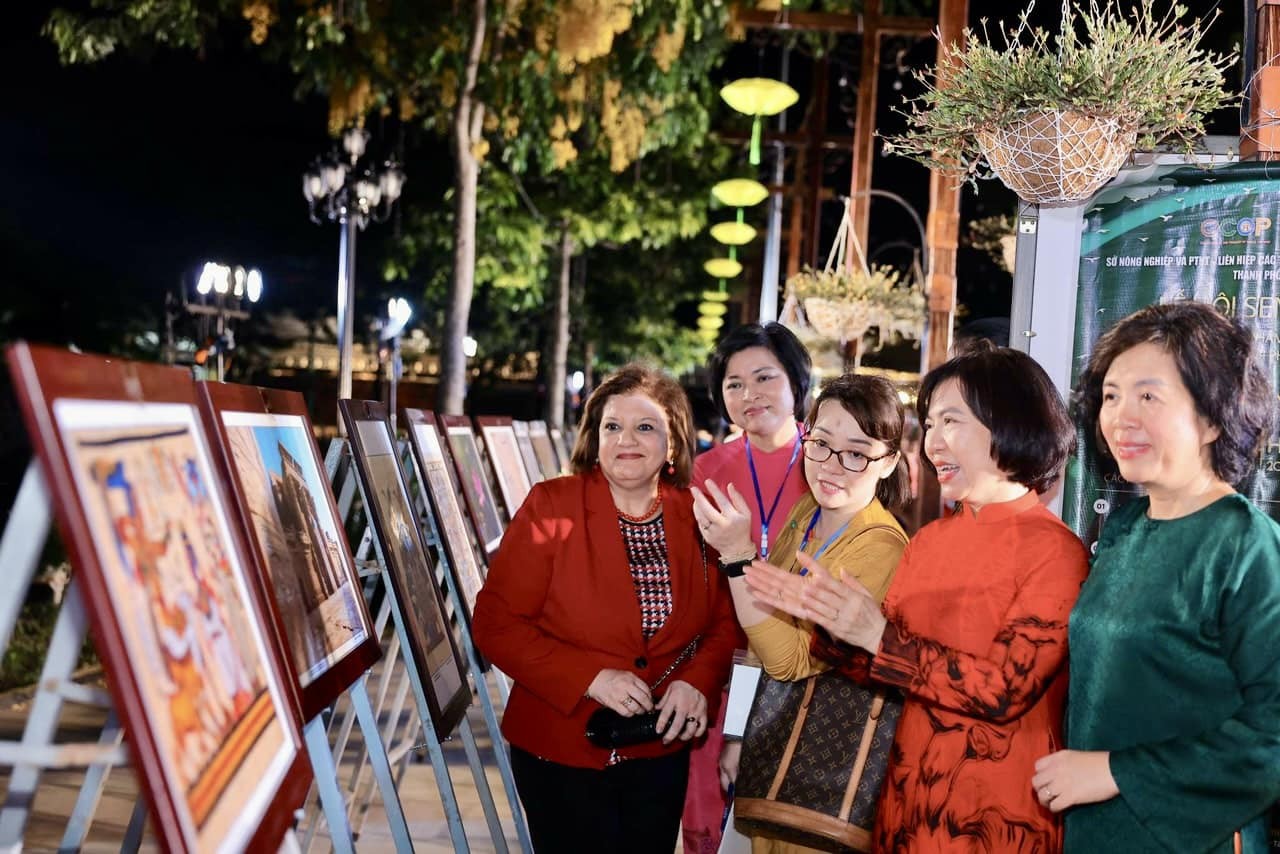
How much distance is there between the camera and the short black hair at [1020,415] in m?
2.52

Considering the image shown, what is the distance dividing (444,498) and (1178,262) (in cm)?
248

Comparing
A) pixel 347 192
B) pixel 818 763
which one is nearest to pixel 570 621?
pixel 818 763

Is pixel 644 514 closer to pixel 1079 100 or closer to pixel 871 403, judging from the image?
pixel 871 403

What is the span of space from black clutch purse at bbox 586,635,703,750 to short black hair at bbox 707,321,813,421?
4.26 ft

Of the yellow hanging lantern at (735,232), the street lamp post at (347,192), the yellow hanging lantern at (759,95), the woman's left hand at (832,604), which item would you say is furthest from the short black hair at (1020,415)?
the yellow hanging lantern at (735,232)

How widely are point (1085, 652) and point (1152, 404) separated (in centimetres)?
49

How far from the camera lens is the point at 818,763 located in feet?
8.96

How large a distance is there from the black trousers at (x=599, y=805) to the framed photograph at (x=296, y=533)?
2.23 ft

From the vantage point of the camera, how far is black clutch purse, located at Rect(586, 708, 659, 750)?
128 inches

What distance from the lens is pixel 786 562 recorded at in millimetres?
3275

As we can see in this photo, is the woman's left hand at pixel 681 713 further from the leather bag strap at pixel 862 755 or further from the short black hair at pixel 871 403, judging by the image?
the short black hair at pixel 871 403

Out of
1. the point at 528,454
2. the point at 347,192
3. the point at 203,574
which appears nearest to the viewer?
the point at 203,574

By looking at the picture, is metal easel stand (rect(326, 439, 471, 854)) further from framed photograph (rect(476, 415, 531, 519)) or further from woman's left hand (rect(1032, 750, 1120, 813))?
framed photograph (rect(476, 415, 531, 519))

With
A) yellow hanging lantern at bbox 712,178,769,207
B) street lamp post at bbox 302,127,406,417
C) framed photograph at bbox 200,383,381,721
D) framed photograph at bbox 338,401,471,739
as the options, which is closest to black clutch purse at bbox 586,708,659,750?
framed photograph at bbox 338,401,471,739
